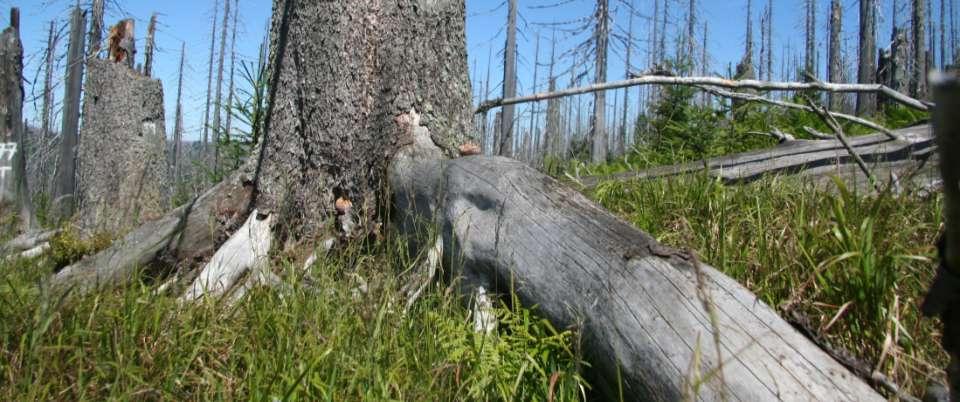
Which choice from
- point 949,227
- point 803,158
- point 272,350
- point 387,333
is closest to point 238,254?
point 272,350

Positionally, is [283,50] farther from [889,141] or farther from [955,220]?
[889,141]

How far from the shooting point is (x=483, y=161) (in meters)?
2.98

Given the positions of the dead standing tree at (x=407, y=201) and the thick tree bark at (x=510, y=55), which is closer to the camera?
the dead standing tree at (x=407, y=201)

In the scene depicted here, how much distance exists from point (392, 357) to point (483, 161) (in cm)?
114

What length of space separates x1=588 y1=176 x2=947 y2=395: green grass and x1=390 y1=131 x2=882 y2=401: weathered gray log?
0.39m

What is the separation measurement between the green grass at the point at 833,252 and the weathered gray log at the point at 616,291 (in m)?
0.39

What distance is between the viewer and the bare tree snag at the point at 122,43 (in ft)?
22.4

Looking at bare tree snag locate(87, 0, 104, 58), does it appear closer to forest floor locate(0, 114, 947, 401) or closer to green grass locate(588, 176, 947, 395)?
Result: forest floor locate(0, 114, 947, 401)

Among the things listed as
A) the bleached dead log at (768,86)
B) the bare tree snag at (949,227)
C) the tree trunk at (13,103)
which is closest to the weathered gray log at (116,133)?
the tree trunk at (13,103)

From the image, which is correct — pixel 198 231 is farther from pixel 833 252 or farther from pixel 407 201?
pixel 833 252

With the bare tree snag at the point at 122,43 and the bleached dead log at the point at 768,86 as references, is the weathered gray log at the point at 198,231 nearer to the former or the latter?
the bleached dead log at the point at 768,86

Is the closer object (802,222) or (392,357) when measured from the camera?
(392,357)

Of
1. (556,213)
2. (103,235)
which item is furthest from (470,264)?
(103,235)

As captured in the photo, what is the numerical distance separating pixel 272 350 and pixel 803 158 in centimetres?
357
